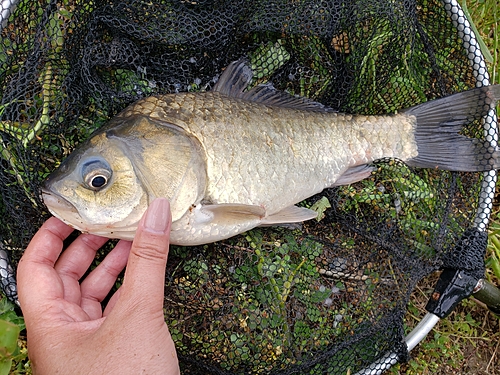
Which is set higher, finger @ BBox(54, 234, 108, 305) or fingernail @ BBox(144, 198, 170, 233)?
fingernail @ BBox(144, 198, 170, 233)

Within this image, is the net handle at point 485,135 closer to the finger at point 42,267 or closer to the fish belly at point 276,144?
the fish belly at point 276,144

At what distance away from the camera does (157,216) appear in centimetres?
163

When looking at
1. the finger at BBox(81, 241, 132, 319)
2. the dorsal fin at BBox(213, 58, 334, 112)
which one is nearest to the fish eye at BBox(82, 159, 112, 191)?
the finger at BBox(81, 241, 132, 319)

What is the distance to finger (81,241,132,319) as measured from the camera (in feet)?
6.46

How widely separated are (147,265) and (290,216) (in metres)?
0.79

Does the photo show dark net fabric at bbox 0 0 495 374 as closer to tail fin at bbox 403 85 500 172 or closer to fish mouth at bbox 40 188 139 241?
tail fin at bbox 403 85 500 172

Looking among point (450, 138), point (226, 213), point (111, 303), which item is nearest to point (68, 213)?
point (111, 303)

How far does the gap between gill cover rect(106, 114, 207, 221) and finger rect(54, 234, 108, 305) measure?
1.59 feet

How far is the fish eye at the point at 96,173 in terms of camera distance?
1.65 m

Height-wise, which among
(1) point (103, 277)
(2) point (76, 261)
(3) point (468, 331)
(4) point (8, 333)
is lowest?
(3) point (468, 331)

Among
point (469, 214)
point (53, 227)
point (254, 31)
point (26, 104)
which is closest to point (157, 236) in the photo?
point (53, 227)

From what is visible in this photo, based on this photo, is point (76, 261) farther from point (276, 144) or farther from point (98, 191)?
point (276, 144)

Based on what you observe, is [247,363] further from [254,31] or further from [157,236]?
[254,31]

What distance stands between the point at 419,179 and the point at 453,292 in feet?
2.11
